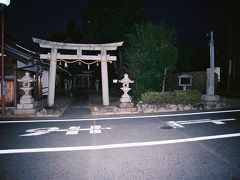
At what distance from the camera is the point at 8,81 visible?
43.3 ft

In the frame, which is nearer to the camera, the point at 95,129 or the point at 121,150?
the point at 121,150

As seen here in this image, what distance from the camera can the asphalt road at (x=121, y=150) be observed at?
13.3 feet

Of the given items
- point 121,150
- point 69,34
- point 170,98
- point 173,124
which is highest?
point 69,34

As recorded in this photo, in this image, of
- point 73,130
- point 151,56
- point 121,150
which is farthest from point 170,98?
point 121,150

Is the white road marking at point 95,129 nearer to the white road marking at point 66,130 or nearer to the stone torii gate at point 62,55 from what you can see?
the white road marking at point 66,130

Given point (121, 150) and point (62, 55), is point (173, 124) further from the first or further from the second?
point (62, 55)

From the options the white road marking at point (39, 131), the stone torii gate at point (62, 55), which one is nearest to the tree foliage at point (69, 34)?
the stone torii gate at point (62, 55)

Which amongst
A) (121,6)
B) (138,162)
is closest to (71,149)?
(138,162)

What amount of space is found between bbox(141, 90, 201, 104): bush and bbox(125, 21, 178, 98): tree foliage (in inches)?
76.6

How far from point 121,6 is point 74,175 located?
67.3 feet

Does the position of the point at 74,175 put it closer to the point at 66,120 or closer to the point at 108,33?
the point at 66,120

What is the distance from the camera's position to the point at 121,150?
5.40 meters

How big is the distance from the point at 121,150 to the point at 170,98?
7825mm

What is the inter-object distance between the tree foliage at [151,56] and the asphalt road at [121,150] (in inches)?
234
